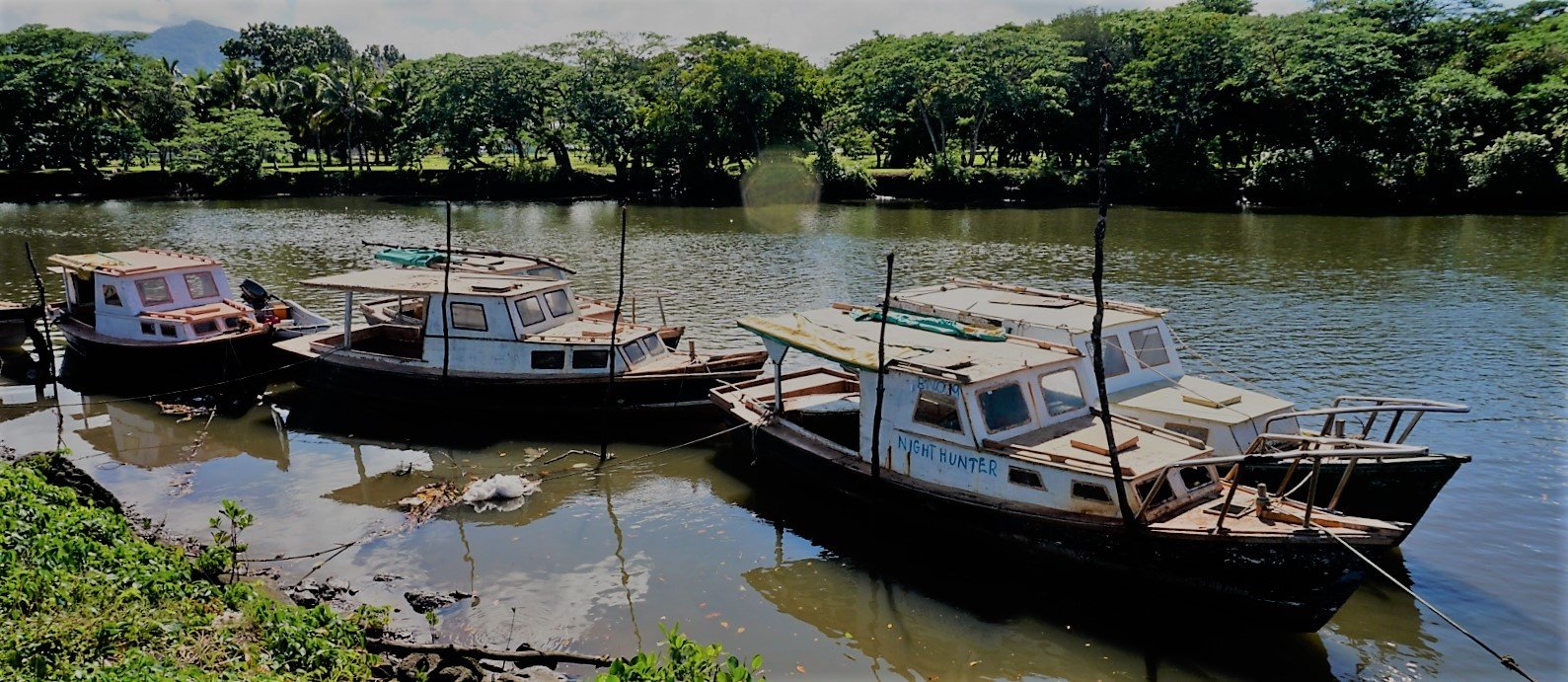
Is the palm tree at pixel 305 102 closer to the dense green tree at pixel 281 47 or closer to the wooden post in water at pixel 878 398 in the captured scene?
the dense green tree at pixel 281 47

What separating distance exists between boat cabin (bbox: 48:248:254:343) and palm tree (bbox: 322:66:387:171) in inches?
2048

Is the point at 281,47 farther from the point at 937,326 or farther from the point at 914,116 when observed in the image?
the point at 937,326

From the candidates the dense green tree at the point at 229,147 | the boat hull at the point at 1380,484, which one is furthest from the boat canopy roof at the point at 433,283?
the dense green tree at the point at 229,147

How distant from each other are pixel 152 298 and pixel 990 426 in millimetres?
22425

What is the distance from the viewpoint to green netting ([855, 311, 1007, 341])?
17.9 metres

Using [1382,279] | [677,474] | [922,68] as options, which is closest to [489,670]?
[677,474]

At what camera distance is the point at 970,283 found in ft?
75.4

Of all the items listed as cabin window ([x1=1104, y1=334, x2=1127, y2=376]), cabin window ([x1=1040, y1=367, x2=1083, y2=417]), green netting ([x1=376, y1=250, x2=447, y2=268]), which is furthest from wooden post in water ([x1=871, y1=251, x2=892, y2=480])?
green netting ([x1=376, y1=250, x2=447, y2=268])

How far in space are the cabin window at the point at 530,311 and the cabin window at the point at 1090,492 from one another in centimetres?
1318

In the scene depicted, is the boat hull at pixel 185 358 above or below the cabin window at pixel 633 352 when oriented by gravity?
below

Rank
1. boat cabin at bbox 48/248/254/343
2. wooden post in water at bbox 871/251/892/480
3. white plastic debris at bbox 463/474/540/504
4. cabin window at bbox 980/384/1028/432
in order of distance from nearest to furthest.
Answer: cabin window at bbox 980/384/1028/432 < wooden post in water at bbox 871/251/892/480 < white plastic debris at bbox 463/474/540/504 < boat cabin at bbox 48/248/254/343

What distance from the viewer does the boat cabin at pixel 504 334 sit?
72.2 feet

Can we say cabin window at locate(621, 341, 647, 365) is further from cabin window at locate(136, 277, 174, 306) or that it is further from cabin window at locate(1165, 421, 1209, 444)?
cabin window at locate(136, 277, 174, 306)

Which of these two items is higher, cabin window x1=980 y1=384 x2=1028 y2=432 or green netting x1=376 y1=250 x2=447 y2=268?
green netting x1=376 y1=250 x2=447 y2=268
